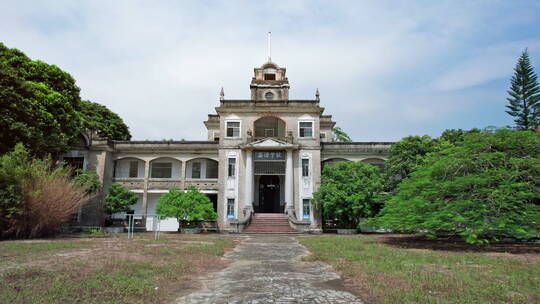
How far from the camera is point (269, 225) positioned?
21422mm

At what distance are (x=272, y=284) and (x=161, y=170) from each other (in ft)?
74.7

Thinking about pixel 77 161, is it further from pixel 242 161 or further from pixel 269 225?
pixel 269 225

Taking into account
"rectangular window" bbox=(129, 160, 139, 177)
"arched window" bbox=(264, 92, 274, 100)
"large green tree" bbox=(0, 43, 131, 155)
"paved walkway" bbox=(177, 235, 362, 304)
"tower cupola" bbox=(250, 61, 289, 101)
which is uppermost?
"tower cupola" bbox=(250, 61, 289, 101)

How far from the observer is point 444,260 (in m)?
8.41

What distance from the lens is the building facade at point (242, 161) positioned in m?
22.8

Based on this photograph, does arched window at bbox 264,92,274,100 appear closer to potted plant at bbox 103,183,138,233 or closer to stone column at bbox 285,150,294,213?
stone column at bbox 285,150,294,213

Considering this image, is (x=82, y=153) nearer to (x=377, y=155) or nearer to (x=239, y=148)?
(x=239, y=148)

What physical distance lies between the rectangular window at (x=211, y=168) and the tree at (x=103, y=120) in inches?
457

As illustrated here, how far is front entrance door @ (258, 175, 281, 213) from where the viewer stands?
25.7 metres

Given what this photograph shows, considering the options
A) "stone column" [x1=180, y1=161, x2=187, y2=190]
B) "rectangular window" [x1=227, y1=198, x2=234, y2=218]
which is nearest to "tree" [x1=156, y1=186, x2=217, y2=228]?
"rectangular window" [x1=227, y1=198, x2=234, y2=218]

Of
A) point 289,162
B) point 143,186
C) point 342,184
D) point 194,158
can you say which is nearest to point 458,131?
point 342,184

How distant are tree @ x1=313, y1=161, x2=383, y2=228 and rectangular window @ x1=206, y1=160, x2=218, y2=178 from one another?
352 inches

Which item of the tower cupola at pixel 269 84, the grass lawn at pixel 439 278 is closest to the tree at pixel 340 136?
the tower cupola at pixel 269 84

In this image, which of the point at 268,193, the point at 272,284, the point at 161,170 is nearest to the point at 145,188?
the point at 161,170
